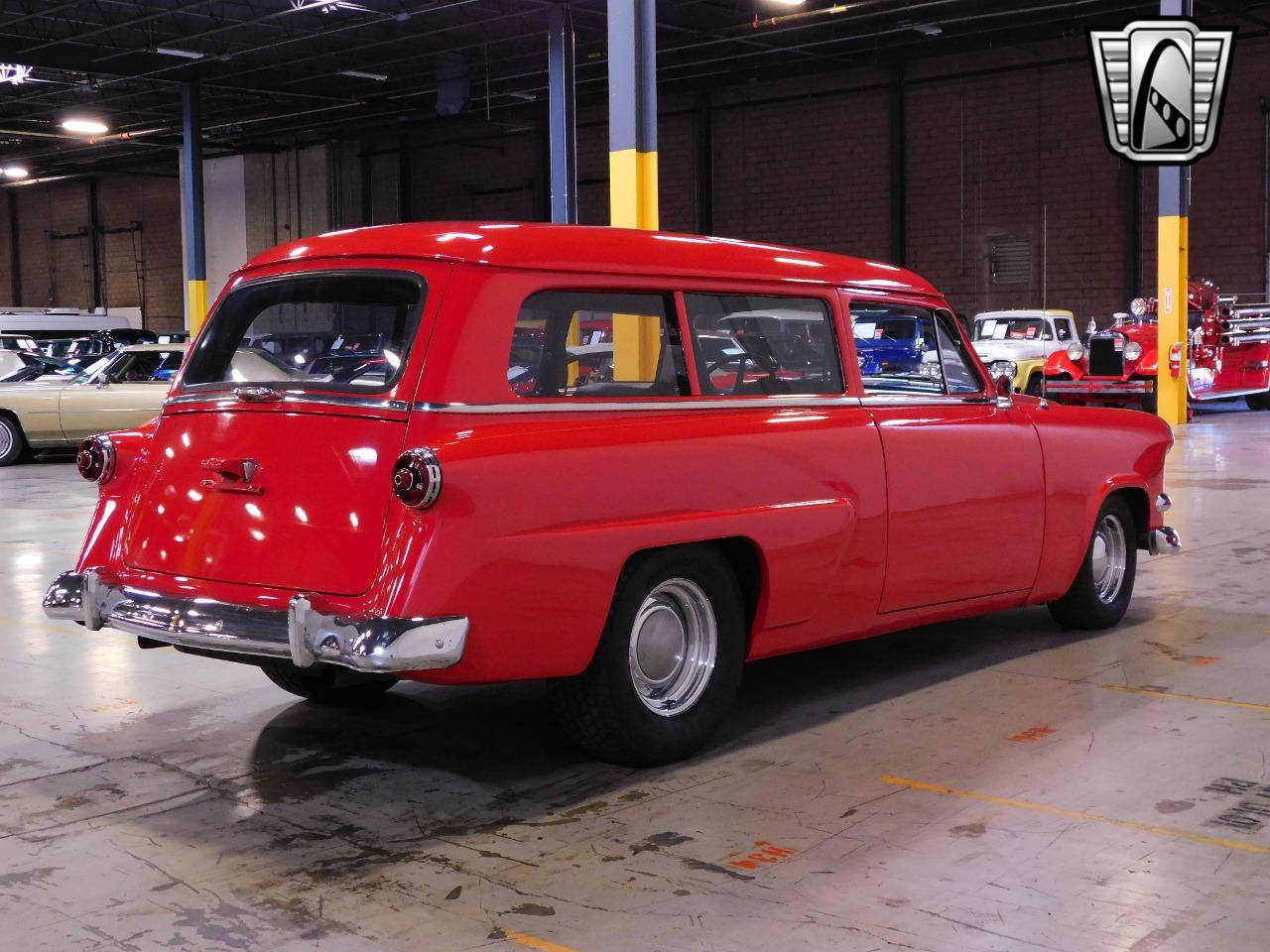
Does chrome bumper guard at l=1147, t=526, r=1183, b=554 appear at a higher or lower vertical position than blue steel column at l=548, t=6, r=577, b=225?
lower

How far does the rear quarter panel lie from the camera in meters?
5.72

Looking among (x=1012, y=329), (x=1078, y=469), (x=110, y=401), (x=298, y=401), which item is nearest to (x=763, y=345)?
(x=298, y=401)

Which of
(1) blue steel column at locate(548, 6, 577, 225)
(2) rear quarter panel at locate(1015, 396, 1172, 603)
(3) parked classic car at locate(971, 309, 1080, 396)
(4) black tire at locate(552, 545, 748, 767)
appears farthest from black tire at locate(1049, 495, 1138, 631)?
(3) parked classic car at locate(971, 309, 1080, 396)

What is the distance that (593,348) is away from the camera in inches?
168

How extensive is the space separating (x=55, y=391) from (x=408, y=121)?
18.5 meters

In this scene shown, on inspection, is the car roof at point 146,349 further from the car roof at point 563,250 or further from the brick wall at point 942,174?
the brick wall at point 942,174

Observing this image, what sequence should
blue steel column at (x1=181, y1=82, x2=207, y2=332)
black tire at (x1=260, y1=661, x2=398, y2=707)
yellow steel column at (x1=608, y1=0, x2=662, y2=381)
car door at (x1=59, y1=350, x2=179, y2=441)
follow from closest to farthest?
black tire at (x1=260, y1=661, x2=398, y2=707), yellow steel column at (x1=608, y1=0, x2=662, y2=381), car door at (x1=59, y1=350, x2=179, y2=441), blue steel column at (x1=181, y1=82, x2=207, y2=332)

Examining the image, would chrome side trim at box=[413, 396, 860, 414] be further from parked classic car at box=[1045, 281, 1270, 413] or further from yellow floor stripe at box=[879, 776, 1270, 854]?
parked classic car at box=[1045, 281, 1270, 413]

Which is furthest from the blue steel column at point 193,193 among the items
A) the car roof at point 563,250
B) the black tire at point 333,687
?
the car roof at point 563,250

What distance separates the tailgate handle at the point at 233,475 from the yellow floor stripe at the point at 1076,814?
2098 millimetres

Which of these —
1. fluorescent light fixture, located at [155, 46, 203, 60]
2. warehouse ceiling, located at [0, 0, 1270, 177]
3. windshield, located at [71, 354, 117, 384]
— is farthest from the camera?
fluorescent light fixture, located at [155, 46, 203, 60]

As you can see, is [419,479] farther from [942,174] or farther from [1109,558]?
[942,174]

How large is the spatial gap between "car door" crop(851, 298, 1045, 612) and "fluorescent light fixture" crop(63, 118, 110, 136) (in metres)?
30.4

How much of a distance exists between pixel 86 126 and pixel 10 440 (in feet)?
61.9
